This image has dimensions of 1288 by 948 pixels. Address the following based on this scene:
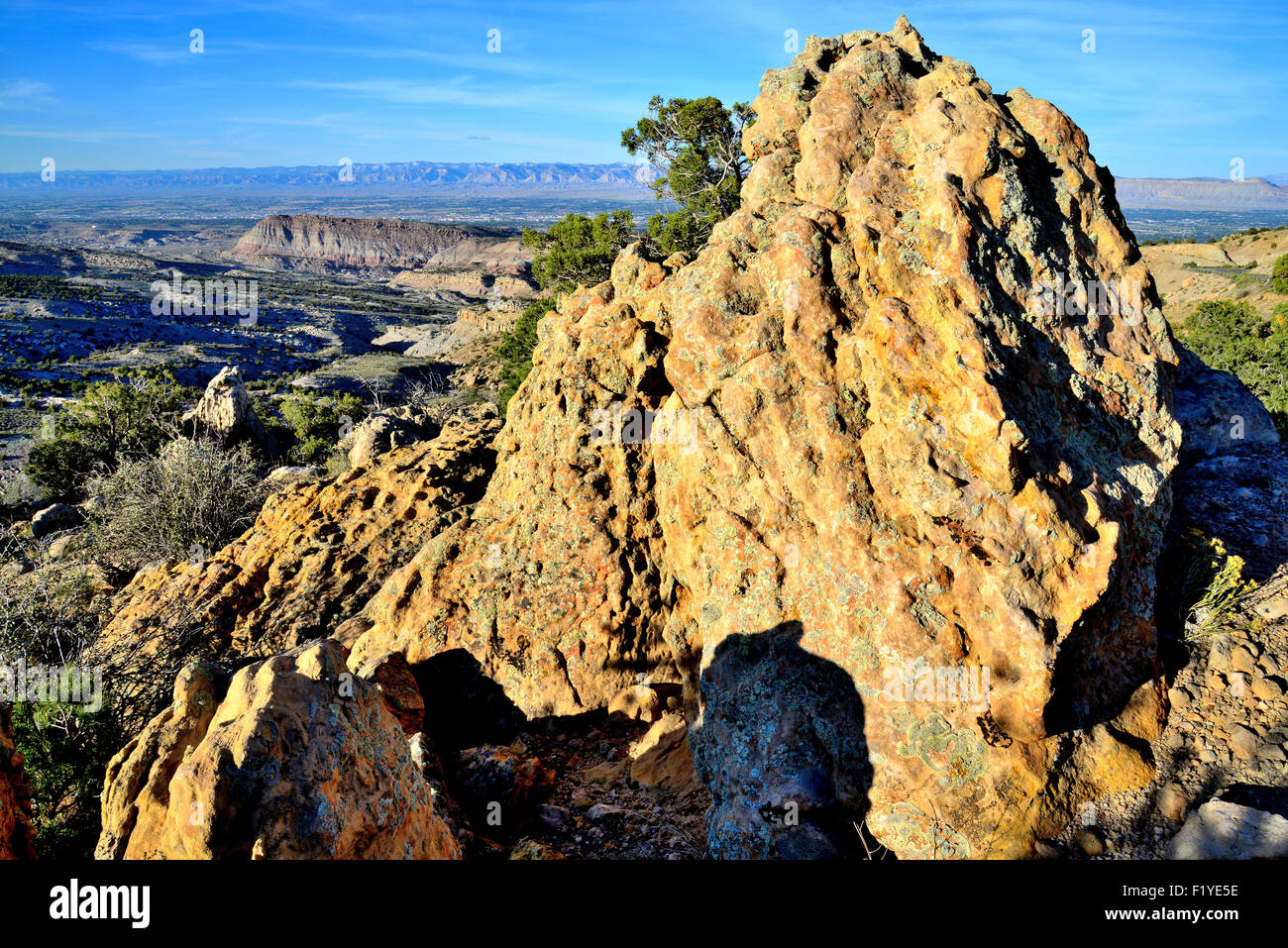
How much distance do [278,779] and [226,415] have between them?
19046 mm

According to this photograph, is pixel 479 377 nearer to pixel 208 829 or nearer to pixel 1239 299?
pixel 208 829

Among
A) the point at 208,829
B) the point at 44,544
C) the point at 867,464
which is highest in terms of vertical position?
the point at 867,464

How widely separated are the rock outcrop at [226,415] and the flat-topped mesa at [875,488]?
1565 centimetres

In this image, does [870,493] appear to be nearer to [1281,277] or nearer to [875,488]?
[875,488]

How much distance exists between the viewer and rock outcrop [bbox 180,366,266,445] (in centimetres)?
1939

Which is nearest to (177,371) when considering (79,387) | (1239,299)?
(79,387)

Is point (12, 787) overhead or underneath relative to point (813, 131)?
underneath

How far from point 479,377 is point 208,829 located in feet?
127

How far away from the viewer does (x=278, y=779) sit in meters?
3.65

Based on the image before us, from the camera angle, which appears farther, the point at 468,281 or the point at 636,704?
the point at 468,281

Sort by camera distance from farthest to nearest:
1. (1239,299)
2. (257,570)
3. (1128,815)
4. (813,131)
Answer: (1239,299), (257,570), (813,131), (1128,815)

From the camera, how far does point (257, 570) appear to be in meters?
9.03

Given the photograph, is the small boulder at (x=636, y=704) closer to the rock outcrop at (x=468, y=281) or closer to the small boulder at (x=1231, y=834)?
the small boulder at (x=1231, y=834)

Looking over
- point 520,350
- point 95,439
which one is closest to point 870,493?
point 95,439
